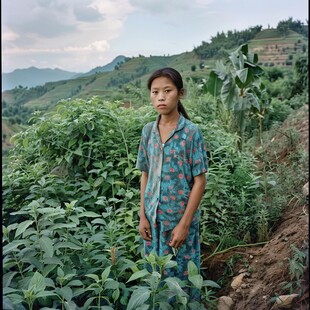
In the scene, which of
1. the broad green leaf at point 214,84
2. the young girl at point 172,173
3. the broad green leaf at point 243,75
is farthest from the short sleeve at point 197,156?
the broad green leaf at point 214,84

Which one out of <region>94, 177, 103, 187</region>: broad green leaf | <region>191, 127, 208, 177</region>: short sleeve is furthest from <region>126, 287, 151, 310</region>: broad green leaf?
<region>94, 177, 103, 187</region>: broad green leaf

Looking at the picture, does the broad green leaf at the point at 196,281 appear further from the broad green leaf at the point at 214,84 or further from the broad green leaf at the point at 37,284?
the broad green leaf at the point at 214,84

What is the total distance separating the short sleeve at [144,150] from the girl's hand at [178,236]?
0.32m

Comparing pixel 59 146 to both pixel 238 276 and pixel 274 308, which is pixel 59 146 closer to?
pixel 238 276

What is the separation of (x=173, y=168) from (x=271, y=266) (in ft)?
2.58

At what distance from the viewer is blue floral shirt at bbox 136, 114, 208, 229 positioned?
170 centimetres

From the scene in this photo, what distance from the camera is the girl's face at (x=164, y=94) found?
5.42ft

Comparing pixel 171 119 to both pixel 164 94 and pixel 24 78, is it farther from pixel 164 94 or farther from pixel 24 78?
pixel 24 78

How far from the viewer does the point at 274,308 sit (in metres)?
1.75

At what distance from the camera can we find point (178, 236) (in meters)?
1.71

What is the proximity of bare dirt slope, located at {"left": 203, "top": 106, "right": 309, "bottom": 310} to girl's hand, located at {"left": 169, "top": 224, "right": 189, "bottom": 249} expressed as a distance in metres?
Result: 0.44

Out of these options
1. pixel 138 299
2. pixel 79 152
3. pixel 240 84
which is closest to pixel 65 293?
pixel 138 299

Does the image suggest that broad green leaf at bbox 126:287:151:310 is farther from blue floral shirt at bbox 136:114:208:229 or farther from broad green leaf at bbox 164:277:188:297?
blue floral shirt at bbox 136:114:208:229

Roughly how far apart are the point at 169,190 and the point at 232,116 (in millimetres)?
3152
